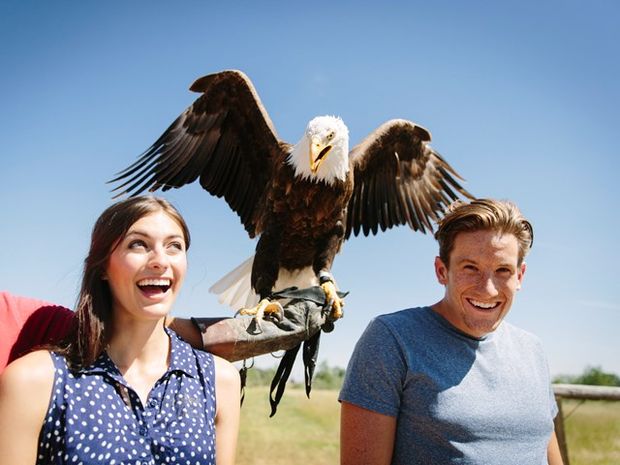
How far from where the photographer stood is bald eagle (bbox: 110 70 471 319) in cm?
377

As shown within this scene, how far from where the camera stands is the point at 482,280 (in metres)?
1.65

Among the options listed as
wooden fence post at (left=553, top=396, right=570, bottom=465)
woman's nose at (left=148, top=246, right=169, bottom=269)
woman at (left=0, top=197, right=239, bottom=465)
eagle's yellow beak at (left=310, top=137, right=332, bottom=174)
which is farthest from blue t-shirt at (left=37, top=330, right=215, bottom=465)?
wooden fence post at (left=553, top=396, right=570, bottom=465)

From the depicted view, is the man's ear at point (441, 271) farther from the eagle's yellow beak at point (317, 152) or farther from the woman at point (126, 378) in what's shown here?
the eagle's yellow beak at point (317, 152)

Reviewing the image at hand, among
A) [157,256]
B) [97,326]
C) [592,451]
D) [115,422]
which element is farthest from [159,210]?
[592,451]

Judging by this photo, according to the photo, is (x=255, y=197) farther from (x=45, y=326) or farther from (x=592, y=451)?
(x=592, y=451)

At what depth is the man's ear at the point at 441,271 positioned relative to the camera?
1767 millimetres

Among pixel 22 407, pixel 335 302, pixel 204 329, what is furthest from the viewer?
pixel 335 302

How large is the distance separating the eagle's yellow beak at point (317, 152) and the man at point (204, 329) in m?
1.33

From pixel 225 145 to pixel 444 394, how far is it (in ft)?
10.2

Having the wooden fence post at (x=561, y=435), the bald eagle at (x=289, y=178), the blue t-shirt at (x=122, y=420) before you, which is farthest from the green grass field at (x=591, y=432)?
the blue t-shirt at (x=122, y=420)

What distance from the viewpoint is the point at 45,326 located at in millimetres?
→ 1441

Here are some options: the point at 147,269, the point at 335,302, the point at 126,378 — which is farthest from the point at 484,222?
the point at 335,302

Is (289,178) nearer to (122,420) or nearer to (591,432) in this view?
(122,420)

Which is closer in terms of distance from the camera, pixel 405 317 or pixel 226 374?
pixel 226 374
